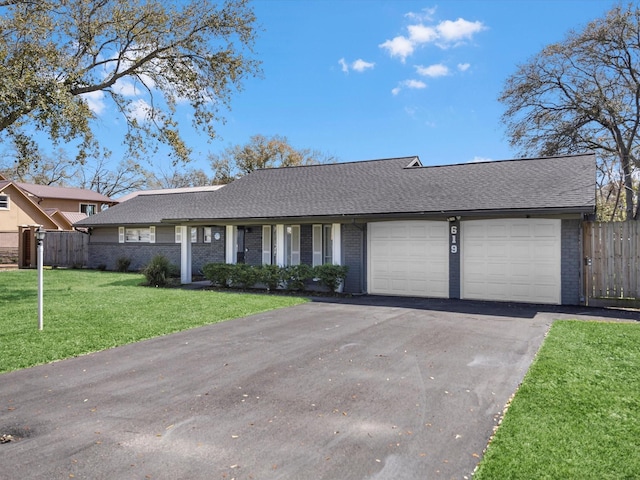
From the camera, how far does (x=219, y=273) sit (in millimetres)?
16188

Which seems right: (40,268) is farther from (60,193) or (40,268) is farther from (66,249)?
(60,193)

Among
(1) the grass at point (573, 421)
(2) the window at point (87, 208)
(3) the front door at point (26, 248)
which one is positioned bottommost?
(1) the grass at point (573, 421)

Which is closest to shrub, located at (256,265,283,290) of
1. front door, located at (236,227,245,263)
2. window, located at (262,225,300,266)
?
window, located at (262,225,300,266)

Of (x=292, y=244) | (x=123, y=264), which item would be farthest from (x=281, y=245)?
(x=123, y=264)

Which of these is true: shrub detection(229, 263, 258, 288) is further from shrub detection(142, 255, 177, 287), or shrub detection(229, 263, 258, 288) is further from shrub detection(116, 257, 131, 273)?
shrub detection(116, 257, 131, 273)

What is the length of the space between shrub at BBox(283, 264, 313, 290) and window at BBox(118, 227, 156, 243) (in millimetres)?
11059

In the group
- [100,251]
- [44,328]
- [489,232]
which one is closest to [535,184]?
[489,232]

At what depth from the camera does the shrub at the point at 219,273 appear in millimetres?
16078

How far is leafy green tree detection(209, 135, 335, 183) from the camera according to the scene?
4456 centimetres

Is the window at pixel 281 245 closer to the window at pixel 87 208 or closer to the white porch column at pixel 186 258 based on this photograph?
the white porch column at pixel 186 258

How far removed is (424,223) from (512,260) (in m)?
2.69

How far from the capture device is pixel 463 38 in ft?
54.9

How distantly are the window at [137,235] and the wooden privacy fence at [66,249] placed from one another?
278 cm

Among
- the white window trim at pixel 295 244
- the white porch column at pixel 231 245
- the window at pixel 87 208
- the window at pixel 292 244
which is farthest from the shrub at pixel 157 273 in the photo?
the window at pixel 87 208
